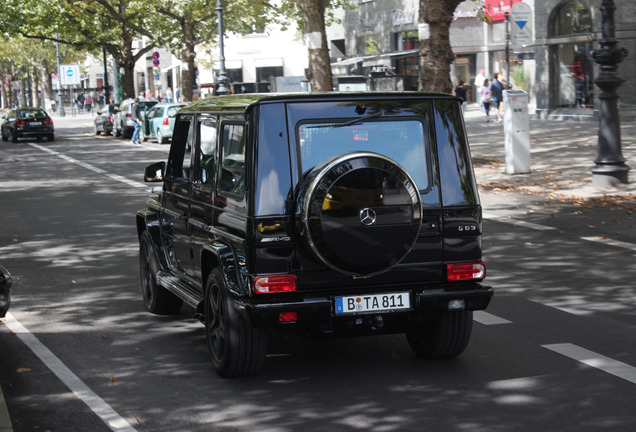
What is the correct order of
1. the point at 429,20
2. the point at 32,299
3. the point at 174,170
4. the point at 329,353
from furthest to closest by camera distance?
the point at 429,20
the point at 32,299
the point at 174,170
the point at 329,353

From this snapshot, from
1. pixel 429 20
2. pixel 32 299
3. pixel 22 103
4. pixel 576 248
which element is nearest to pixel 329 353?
pixel 32 299

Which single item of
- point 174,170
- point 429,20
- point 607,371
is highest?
point 429,20

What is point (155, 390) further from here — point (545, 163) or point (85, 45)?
point (85, 45)

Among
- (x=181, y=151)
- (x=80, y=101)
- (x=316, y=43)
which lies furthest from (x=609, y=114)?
(x=80, y=101)

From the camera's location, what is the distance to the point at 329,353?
6.93m

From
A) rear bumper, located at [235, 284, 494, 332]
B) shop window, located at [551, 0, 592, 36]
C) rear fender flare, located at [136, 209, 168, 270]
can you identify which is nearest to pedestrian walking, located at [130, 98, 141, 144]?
A: shop window, located at [551, 0, 592, 36]

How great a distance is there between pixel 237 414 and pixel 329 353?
148 cm

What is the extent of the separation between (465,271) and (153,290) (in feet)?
10.4

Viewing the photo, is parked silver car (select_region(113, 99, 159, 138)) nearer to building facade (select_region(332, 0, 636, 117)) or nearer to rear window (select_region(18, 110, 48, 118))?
rear window (select_region(18, 110, 48, 118))

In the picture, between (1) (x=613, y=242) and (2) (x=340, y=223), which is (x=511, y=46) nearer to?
(1) (x=613, y=242)

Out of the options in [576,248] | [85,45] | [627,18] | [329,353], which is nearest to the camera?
[329,353]

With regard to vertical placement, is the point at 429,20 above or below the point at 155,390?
above

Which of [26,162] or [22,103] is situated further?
[22,103]

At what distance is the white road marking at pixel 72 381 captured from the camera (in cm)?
547
